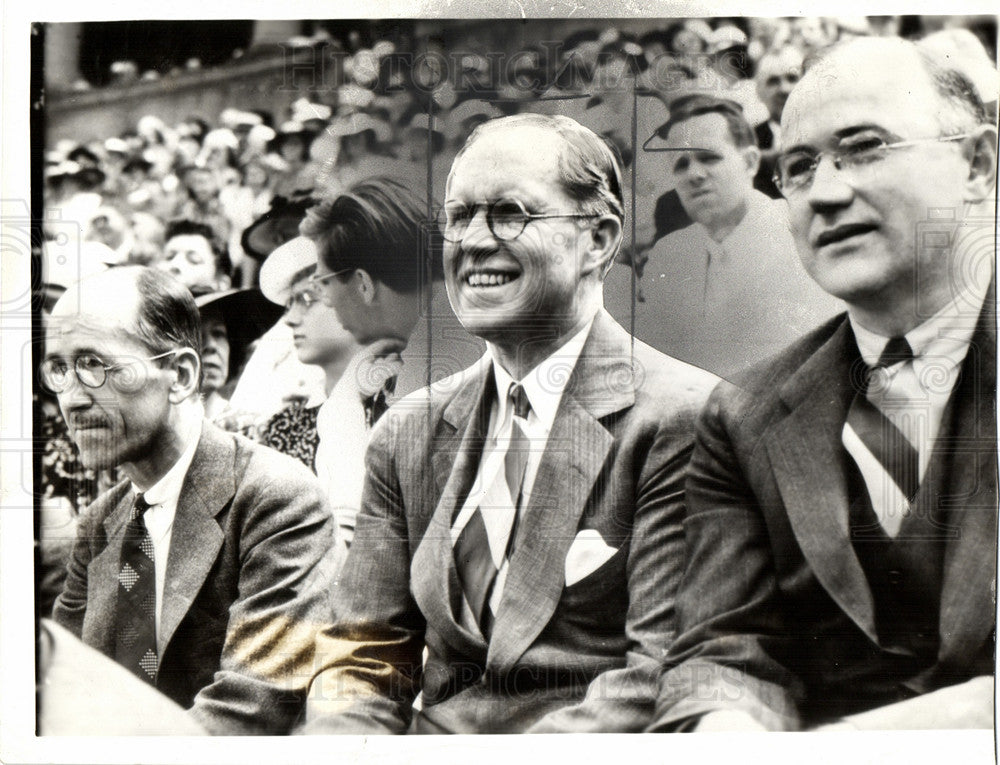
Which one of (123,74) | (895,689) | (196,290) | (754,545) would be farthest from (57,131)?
(895,689)

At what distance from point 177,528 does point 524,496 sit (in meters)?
1.44

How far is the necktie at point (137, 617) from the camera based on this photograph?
3.43m

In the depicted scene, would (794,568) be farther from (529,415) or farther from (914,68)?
(914,68)

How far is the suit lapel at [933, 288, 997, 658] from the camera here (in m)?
3.37

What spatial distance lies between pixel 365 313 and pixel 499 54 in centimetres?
121

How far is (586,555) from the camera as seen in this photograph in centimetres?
333

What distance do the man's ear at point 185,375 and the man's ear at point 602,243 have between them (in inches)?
65.0

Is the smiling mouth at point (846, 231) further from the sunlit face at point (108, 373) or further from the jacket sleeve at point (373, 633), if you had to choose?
the sunlit face at point (108, 373)

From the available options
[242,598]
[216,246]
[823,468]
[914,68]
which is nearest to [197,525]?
[242,598]

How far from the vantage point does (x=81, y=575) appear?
11.4ft

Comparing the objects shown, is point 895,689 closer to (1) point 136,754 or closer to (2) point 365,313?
(2) point 365,313

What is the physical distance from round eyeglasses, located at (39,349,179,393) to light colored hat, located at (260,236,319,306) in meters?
0.48

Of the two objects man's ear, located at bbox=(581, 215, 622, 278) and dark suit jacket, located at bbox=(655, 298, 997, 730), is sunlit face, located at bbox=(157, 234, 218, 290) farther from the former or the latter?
dark suit jacket, located at bbox=(655, 298, 997, 730)

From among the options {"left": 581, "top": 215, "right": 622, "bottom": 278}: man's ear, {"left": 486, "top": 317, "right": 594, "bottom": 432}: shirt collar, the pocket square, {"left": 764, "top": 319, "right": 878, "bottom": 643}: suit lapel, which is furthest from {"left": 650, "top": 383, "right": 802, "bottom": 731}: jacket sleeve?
{"left": 581, "top": 215, "right": 622, "bottom": 278}: man's ear
